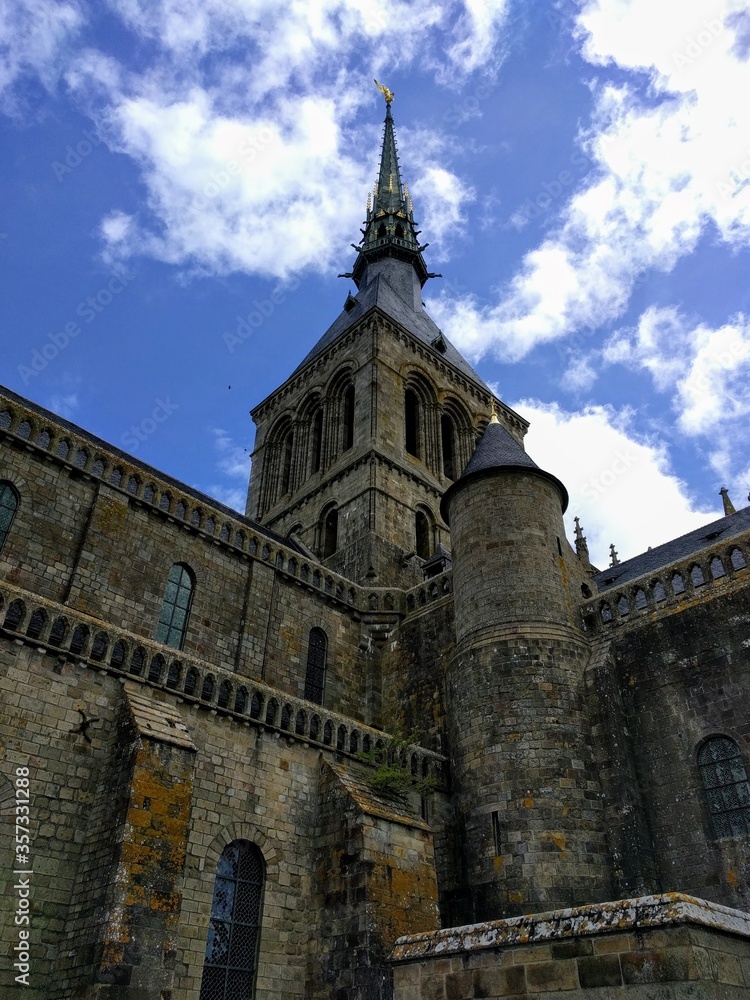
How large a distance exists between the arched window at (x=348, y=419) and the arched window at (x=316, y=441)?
1.16 meters

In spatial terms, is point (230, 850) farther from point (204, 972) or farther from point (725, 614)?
point (725, 614)

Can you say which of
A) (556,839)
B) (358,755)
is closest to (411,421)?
(358,755)

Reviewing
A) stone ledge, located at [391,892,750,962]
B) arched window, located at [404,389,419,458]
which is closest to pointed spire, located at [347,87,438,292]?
arched window, located at [404,389,419,458]

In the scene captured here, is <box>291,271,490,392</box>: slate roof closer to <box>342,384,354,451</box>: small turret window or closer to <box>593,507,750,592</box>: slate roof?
<box>342,384,354,451</box>: small turret window

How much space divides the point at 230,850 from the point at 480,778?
511 centimetres

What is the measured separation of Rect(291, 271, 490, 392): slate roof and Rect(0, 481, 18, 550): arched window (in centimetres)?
1880

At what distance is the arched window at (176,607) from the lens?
17.0 m

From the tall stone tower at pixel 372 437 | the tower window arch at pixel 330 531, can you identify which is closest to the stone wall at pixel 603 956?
the tall stone tower at pixel 372 437

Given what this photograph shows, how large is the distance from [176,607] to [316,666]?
14.6 feet

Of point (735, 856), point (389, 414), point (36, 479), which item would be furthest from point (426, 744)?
point (389, 414)

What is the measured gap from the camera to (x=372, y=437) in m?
27.3

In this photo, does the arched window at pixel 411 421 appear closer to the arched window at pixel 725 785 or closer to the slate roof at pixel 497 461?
the slate roof at pixel 497 461

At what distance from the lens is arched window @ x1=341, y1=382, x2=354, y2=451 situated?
29.6 m

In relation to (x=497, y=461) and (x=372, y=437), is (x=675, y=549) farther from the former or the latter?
(x=372, y=437)
